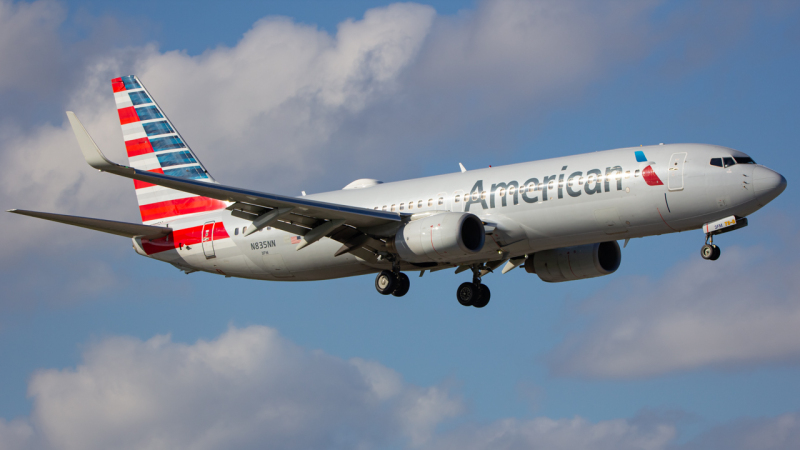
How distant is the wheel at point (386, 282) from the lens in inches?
1505

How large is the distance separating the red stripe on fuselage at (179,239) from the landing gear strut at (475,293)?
1119cm

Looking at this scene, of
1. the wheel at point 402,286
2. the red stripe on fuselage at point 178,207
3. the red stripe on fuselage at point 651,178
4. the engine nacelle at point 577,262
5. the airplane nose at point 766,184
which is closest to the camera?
the airplane nose at point 766,184

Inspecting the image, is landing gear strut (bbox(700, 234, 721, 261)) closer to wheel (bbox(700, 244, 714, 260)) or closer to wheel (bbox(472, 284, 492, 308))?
wheel (bbox(700, 244, 714, 260))

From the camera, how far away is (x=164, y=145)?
46.9m

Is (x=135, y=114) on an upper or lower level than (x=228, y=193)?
upper

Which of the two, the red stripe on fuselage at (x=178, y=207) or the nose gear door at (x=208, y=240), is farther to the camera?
the red stripe on fuselage at (x=178, y=207)

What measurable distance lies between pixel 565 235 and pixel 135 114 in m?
24.5


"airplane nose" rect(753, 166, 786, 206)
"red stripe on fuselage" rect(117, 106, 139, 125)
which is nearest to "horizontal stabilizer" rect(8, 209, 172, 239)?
"red stripe on fuselage" rect(117, 106, 139, 125)

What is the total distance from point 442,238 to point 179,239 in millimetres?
14838

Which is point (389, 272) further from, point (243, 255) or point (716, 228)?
point (716, 228)

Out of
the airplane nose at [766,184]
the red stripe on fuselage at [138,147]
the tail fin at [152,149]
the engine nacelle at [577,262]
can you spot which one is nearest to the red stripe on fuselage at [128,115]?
the tail fin at [152,149]

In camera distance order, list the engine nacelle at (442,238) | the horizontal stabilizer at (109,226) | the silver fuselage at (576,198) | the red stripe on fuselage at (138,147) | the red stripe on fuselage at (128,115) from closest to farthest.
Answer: the silver fuselage at (576,198) < the engine nacelle at (442,238) < the horizontal stabilizer at (109,226) < the red stripe on fuselage at (138,147) < the red stripe on fuselage at (128,115)

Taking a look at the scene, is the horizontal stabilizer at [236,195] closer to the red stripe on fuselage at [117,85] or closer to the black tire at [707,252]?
the black tire at [707,252]

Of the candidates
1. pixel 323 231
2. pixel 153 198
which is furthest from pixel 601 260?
pixel 153 198
